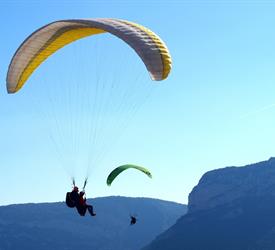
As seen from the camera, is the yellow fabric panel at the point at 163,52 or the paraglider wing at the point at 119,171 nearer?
the yellow fabric panel at the point at 163,52

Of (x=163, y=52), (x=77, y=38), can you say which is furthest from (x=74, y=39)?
(x=163, y=52)

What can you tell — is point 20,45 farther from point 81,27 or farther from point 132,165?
point 132,165

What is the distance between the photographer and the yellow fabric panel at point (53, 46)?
3098 cm

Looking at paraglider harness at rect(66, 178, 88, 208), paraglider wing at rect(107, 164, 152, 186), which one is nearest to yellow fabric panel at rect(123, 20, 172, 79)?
paraglider harness at rect(66, 178, 88, 208)

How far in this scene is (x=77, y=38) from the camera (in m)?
32.3

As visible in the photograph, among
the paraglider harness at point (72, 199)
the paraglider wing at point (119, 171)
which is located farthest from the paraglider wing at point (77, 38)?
the paraglider wing at point (119, 171)

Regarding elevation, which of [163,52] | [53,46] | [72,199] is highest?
[53,46]

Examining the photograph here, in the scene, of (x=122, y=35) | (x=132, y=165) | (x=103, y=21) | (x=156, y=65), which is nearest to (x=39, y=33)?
(x=103, y=21)

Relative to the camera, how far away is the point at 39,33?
30.7 meters

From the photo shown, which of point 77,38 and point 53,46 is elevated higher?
point 77,38

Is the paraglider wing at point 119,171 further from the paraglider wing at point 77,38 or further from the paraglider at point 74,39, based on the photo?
the paraglider wing at point 77,38

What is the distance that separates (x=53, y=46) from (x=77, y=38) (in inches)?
55.0

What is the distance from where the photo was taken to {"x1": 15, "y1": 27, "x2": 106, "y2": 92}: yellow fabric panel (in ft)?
102

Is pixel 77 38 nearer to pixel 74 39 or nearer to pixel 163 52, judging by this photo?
pixel 74 39
